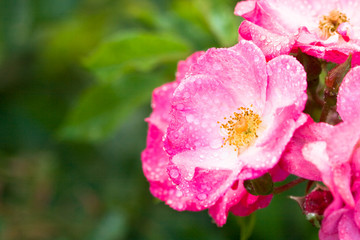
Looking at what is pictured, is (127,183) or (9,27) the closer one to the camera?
(9,27)

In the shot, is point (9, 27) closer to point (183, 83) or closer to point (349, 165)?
point (183, 83)

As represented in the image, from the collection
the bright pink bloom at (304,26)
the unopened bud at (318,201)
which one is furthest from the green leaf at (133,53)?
the unopened bud at (318,201)

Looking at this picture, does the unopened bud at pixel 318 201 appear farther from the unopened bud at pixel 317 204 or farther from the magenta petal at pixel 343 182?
the magenta petal at pixel 343 182

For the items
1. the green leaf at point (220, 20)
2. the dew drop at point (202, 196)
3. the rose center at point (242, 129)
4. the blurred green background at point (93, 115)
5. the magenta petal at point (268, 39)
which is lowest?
the blurred green background at point (93, 115)

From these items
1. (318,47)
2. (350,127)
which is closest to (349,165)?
(350,127)

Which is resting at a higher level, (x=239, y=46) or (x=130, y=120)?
(x=239, y=46)

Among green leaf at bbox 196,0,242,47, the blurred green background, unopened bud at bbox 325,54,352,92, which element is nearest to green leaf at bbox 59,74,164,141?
the blurred green background

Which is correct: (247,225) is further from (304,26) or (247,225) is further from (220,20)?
(220,20)
